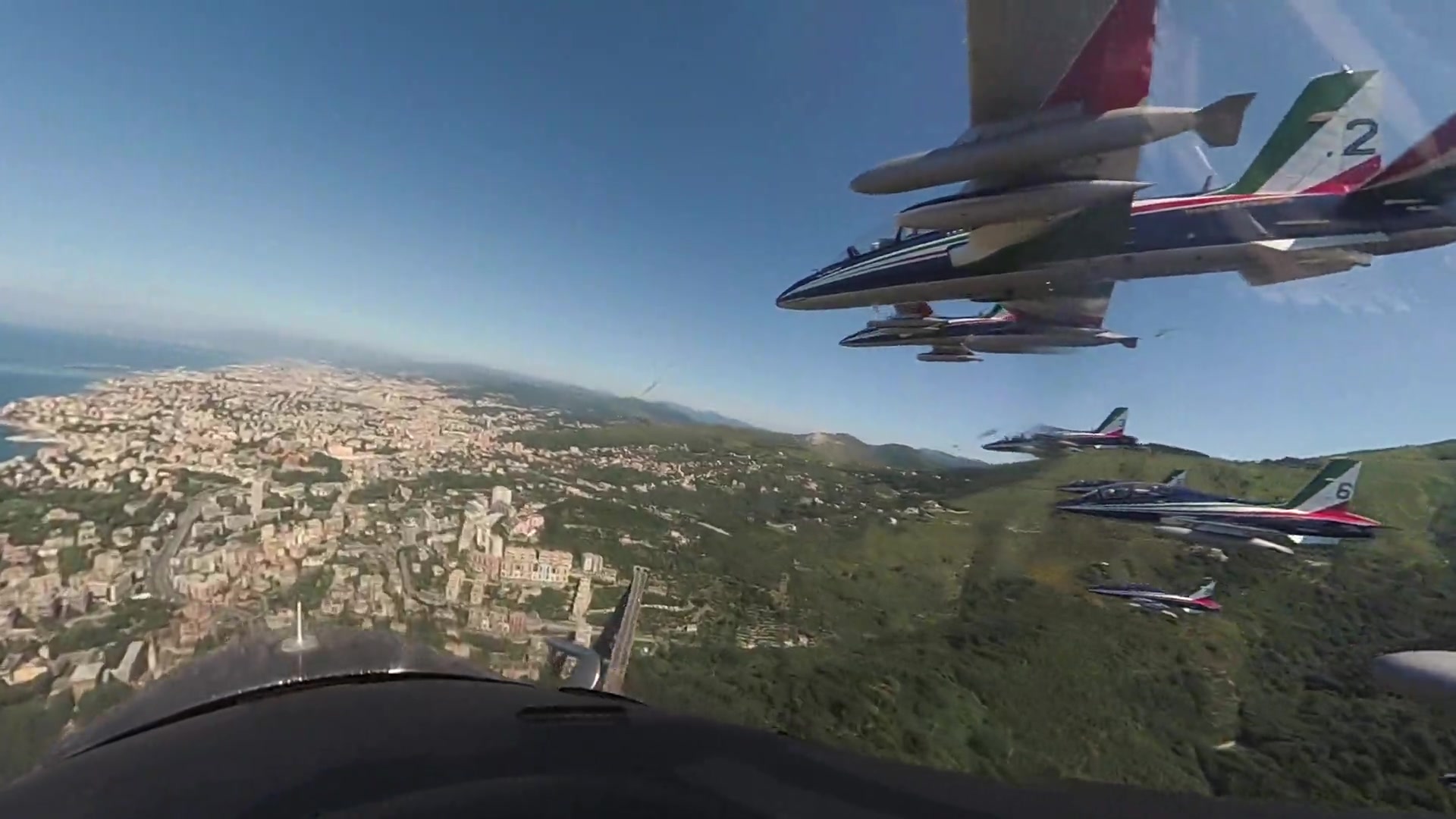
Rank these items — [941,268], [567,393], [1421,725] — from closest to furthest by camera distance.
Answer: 1. [1421,725]
2. [941,268]
3. [567,393]

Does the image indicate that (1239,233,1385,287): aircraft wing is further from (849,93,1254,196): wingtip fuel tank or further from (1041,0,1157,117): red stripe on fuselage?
(1041,0,1157,117): red stripe on fuselage

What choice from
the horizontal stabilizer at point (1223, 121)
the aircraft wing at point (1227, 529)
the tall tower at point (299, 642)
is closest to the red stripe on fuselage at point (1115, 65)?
the horizontal stabilizer at point (1223, 121)

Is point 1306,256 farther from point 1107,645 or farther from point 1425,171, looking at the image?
point 1107,645

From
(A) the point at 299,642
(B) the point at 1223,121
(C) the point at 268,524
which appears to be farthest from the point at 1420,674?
(C) the point at 268,524

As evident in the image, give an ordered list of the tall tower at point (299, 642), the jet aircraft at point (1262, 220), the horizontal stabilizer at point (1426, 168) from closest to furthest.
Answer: the tall tower at point (299, 642) < the horizontal stabilizer at point (1426, 168) < the jet aircraft at point (1262, 220)

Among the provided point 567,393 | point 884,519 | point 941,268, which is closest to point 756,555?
point 884,519

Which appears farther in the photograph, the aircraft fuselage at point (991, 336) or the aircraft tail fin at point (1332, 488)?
the aircraft tail fin at point (1332, 488)

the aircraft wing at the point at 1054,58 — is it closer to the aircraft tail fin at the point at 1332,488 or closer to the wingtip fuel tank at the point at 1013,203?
the wingtip fuel tank at the point at 1013,203

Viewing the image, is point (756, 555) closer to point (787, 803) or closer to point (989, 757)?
point (989, 757)
